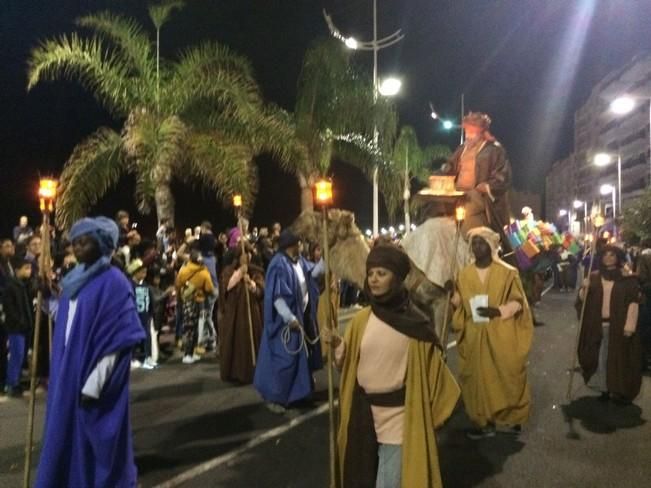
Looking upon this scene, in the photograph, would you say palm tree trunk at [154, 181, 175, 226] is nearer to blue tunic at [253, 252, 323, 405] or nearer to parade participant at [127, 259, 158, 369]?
parade participant at [127, 259, 158, 369]

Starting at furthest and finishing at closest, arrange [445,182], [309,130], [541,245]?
1. [309,130]
2. [541,245]
3. [445,182]

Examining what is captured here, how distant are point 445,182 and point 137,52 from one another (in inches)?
405

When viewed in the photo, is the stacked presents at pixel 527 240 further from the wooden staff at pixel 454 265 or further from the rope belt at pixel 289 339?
the rope belt at pixel 289 339

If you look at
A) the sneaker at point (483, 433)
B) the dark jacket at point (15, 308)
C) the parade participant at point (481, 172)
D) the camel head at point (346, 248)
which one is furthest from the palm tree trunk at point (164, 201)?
the sneaker at point (483, 433)

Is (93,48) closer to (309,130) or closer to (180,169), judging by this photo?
(180,169)

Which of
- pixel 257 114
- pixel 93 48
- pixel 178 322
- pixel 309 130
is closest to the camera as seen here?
pixel 178 322

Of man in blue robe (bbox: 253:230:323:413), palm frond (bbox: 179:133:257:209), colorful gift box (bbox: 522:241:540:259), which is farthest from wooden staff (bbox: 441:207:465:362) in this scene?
palm frond (bbox: 179:133:257:209)

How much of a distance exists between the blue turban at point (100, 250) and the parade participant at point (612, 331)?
5996 mm

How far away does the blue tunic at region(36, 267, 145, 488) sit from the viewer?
470 centimetres

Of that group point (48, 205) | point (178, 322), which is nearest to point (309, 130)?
point (178, 322)

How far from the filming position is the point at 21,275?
32.1ft

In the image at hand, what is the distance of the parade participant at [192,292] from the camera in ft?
40.0

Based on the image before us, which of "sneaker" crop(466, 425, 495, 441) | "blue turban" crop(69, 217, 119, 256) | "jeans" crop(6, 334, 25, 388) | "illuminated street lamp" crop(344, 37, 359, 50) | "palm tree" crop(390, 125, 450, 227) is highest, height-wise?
"illuminated street lamp" crop(344, 37, 359, 50)

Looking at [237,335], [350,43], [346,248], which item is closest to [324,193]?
[346,248]
